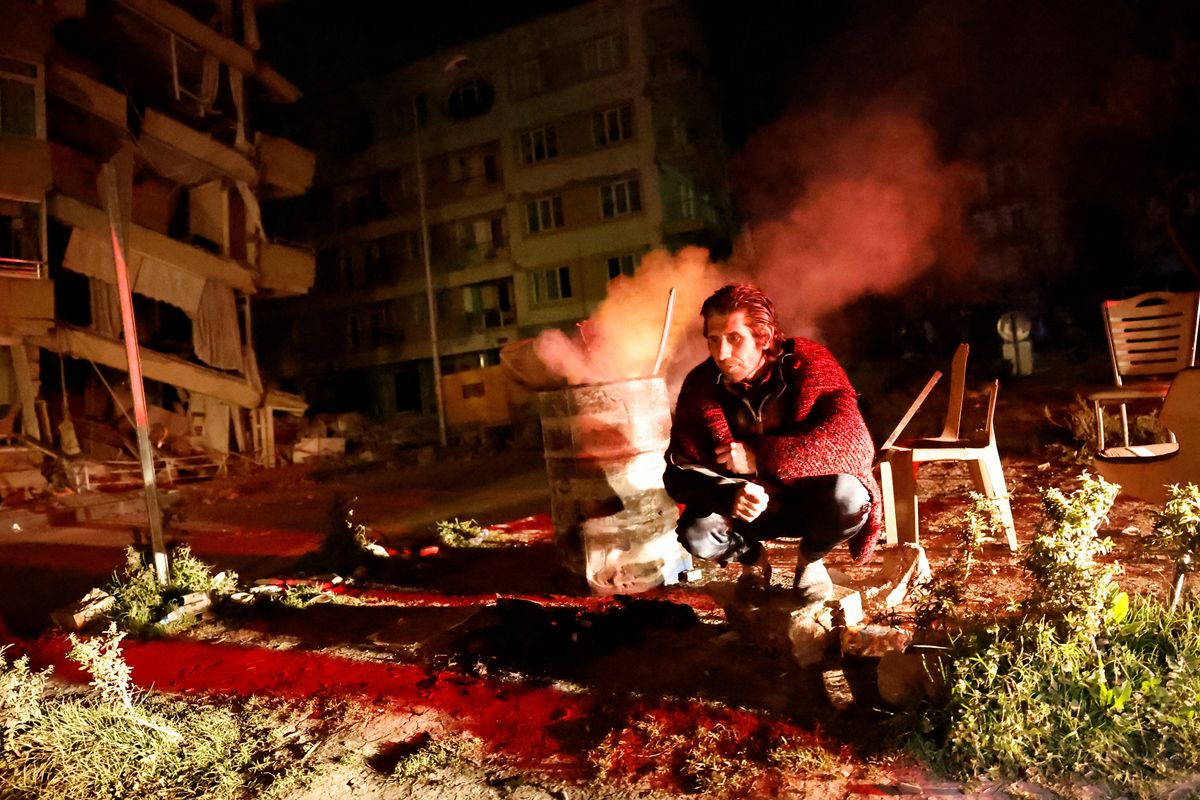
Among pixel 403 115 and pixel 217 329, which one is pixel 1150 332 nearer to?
pixel 217 329

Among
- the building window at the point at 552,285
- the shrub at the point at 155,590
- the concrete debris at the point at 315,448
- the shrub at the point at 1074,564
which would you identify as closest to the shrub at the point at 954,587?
the shrub at the point at 1074,564

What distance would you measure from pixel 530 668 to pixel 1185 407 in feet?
12.4

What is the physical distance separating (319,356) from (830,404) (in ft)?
112

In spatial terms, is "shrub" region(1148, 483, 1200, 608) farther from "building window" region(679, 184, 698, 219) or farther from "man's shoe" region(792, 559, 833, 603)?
"building window" region(679, 184, 698, 219)

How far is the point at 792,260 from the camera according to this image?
8938mm

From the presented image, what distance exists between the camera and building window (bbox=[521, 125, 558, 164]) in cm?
2888

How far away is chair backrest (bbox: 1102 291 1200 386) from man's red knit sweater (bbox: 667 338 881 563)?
Answer: 2.77 m

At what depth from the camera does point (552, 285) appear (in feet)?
96.2

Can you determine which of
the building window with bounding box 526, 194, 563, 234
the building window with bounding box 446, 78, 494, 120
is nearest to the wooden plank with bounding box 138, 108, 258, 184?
the building window with bounding box 526, 194, 563, 234

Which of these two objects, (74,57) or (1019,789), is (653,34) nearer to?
(74,57)

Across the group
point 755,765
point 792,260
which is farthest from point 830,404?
point 792,260

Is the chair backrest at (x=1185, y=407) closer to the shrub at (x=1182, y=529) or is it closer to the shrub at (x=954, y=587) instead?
the shrub at (x=1182, y=529)

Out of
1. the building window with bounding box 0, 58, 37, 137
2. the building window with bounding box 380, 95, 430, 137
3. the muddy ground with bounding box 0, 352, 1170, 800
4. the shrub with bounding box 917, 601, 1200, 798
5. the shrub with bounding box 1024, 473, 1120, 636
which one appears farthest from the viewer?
the building window with bounding box 380, 95, 430, 137

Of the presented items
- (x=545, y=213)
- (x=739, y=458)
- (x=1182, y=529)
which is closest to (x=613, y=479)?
(x=739, y=458)
